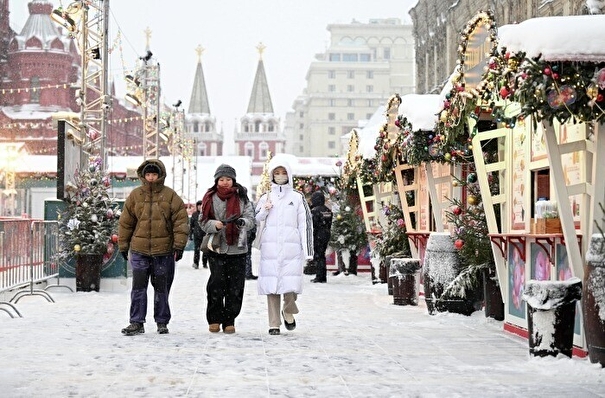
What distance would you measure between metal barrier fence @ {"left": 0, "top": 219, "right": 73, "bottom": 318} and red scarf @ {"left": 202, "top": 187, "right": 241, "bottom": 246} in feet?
10.2

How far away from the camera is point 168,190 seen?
1159 centimetres

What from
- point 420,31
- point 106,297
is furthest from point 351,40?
point 106,297

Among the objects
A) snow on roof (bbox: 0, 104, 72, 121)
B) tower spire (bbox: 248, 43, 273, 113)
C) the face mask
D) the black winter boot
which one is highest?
tower spire (bbox: 248, 43, 273, 113)

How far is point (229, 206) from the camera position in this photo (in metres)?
11.6

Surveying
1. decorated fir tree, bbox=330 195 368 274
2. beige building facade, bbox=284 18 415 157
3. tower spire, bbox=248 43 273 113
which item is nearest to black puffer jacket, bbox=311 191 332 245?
decorated fir tree, bbox=330 195 368 274

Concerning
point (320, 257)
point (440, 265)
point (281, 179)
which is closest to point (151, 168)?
point (281, 179)

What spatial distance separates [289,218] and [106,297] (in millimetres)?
6498

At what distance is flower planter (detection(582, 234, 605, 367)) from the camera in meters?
7.92

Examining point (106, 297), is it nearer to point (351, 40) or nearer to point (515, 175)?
point (515, 175)

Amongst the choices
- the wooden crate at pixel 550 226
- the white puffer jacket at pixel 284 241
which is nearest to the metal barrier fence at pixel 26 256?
the white puffer jacket at pixel 284 241

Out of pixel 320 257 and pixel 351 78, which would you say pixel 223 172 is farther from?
pixel 351 78

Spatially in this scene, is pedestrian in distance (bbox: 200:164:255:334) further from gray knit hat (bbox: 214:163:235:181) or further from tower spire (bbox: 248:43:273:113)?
tower spire (bbox: 248:43:273:113)

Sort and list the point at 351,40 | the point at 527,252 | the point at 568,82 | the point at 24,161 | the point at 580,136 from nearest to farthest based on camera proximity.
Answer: the point at 568,82
the point at 580,136
the point at 527,252
the point at 24,161
the point at 351,40

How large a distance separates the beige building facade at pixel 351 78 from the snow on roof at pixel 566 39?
147 meters
